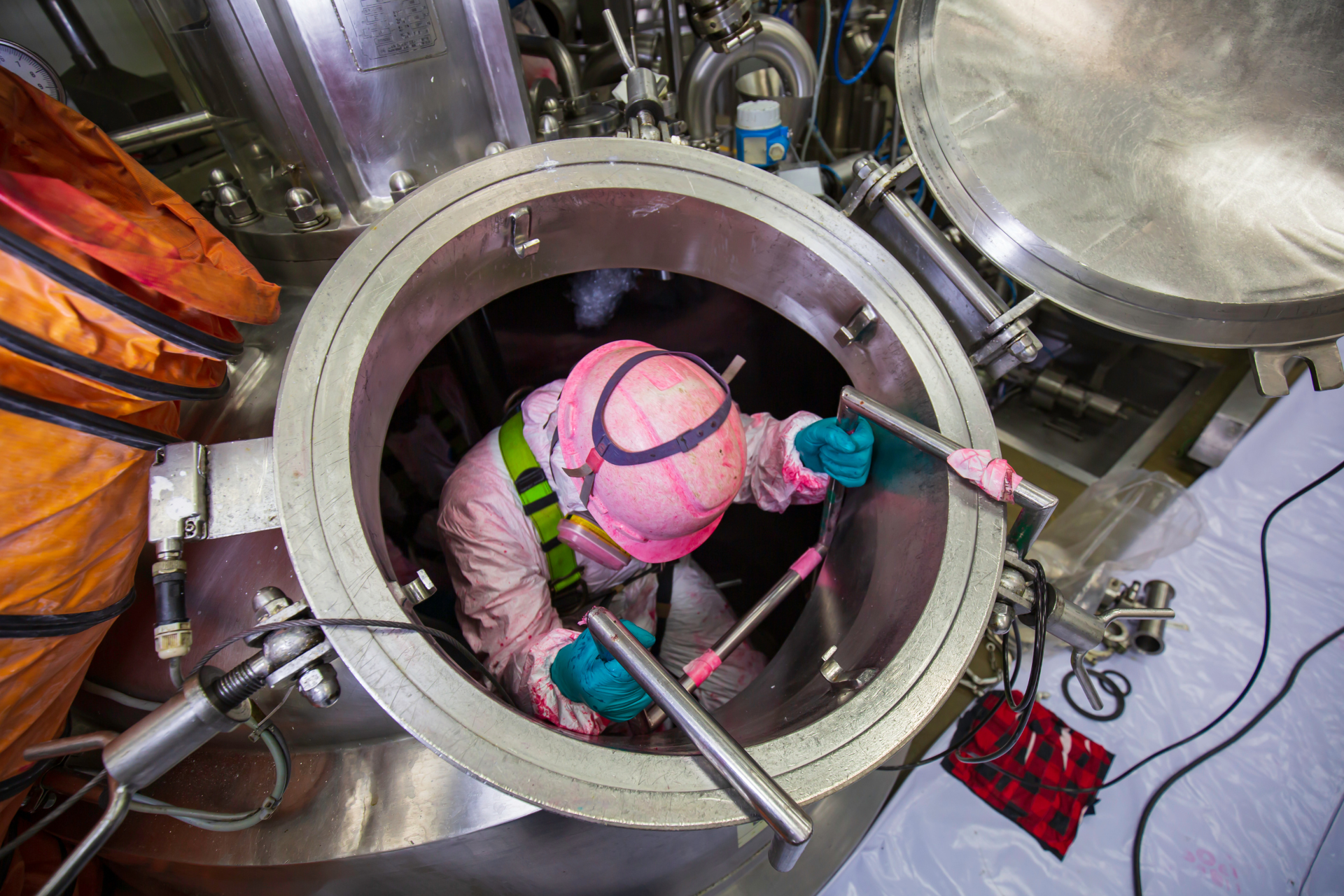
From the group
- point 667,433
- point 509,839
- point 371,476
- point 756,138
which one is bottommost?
point 509,839

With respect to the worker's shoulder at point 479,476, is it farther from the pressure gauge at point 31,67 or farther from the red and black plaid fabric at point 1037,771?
the red and black plaid fabric at point 1037,771

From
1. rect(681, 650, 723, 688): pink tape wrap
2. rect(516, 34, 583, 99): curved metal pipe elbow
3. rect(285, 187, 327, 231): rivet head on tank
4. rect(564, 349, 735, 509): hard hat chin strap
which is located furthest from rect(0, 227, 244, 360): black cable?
rect(516, 34, 583, 99): curved metal pipe elbow

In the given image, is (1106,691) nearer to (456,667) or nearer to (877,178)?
(877,178)

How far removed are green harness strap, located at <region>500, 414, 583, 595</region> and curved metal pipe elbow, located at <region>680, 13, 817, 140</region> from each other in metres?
0.83

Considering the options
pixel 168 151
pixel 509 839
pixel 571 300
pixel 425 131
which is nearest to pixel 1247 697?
pixel 509 839

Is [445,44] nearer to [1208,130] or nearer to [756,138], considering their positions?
[756,138]

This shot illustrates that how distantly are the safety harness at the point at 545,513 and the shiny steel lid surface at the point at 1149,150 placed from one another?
0.80 m

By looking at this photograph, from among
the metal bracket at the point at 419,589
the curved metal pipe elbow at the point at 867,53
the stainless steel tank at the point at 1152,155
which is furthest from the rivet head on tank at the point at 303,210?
the curved metal pipe elbow at the point at 867,53

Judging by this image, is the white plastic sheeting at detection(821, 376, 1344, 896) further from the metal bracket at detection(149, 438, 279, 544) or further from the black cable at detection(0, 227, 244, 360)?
the black cable at detection(0, 227, 244, 360)

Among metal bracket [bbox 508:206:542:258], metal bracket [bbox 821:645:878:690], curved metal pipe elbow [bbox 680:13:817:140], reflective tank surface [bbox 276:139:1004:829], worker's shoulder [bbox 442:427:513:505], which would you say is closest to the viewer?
reflective tank surface [bbox 276:139:1004:829]

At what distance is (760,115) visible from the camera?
1.21 meters

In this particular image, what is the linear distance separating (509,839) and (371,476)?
18.2 inches

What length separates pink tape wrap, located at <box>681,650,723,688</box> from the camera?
759 mm

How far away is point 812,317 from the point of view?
101 cm
